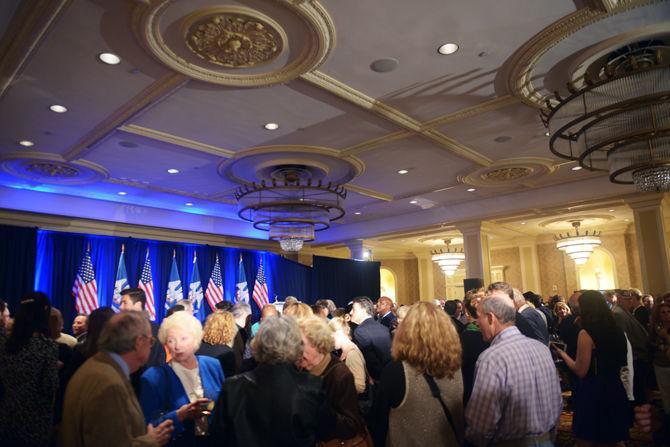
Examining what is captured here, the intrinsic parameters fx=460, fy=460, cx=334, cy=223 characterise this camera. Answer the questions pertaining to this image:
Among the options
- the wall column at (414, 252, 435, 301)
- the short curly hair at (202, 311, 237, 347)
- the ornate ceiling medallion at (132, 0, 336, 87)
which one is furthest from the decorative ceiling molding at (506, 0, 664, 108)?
the wall column at (414, 252, 435, 301)

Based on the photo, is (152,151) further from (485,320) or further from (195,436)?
(485,320)

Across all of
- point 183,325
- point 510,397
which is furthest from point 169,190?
point 510,397

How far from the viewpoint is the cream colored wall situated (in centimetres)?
1828

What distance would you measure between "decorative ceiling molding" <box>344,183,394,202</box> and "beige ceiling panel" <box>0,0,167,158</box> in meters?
4.55

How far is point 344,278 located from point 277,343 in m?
12.2

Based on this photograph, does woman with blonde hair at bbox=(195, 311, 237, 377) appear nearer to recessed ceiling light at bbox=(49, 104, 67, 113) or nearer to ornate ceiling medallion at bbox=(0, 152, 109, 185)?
recessed ceiling light at bbox=(49, 104, 67, 113)

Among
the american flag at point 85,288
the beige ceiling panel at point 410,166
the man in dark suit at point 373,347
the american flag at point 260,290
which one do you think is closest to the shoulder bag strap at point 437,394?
the man in dark suit at point 373,347

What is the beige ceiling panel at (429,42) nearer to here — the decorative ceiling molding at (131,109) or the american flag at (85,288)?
the decorative ceiling molding at (131,109)

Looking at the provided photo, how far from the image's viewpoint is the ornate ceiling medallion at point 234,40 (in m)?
3.53

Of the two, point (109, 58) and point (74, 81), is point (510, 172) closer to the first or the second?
point (109, 58)

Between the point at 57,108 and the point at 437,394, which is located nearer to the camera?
the point at 437,394

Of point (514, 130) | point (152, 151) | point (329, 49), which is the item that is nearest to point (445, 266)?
point (514, 130)

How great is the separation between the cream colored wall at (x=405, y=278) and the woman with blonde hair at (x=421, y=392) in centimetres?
1617

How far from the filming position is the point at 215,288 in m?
11.3
